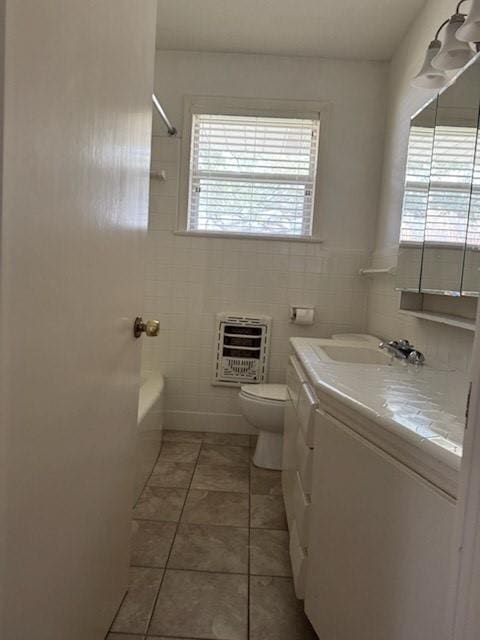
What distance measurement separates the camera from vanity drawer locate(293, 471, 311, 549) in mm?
1376

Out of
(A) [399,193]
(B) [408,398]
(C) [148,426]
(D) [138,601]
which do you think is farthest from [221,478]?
(A) [399,193]

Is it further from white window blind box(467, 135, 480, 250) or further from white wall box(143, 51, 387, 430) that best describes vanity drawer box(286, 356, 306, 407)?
white wall box(143, 51, 387, 430)

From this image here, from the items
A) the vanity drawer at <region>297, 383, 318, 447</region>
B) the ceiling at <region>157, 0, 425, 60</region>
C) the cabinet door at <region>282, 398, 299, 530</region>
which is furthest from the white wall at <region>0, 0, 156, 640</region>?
the ceiling at <region>157, 0, 425, 60</region>

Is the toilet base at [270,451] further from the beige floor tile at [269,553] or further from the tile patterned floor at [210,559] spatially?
the beige floor tile at [269,553]

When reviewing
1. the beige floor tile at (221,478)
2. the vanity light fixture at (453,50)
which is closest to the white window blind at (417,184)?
the vanity light fixture at (453,50)

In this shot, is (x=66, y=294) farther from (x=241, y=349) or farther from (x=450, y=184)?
(x=241, y=349)

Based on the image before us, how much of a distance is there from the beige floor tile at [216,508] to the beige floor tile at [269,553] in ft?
0.39

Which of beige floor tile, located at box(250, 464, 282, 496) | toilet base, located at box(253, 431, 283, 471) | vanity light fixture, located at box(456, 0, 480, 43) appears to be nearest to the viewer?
vanity light fixture, located at box(456, 0, 480, 43)

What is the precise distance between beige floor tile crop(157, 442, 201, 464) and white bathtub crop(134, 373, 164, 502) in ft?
0.17

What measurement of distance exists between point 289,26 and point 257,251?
4.53 ft

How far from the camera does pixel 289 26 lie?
2.71 m

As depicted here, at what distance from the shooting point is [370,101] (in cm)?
304

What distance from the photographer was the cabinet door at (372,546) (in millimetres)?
814

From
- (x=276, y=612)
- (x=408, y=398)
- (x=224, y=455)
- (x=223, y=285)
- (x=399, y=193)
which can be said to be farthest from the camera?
(x=223, y=285)
